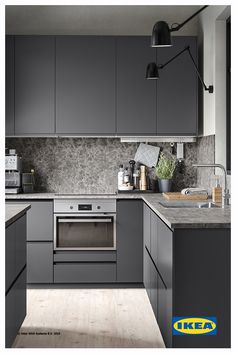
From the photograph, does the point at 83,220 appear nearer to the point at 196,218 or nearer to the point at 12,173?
the point at 12,173

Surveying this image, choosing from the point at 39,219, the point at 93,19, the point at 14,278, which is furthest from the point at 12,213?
the point at 93,19

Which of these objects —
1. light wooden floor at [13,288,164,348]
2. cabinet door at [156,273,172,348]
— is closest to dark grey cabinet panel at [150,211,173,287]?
cabinet door at [156,273,172,348]

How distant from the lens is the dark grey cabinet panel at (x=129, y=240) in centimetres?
507

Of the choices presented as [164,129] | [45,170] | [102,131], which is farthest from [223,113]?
[45,170]

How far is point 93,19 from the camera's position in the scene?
5.62 m

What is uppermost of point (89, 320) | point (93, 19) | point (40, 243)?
point (93, 19)

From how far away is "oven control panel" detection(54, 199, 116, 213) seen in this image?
5.05 metres

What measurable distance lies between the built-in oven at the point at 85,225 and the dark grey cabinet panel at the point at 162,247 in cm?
109

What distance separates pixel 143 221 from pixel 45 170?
128cm

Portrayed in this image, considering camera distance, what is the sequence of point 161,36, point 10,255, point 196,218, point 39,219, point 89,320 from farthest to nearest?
1. point 39,219
2. point 89,320
3. point 161,36
4. point 10,255
5. point 196,218

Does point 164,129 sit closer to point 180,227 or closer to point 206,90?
point 206,90

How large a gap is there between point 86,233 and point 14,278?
72.4 inches

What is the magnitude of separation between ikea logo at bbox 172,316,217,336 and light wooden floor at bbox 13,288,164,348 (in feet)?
2.30

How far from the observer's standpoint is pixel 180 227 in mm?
2764
